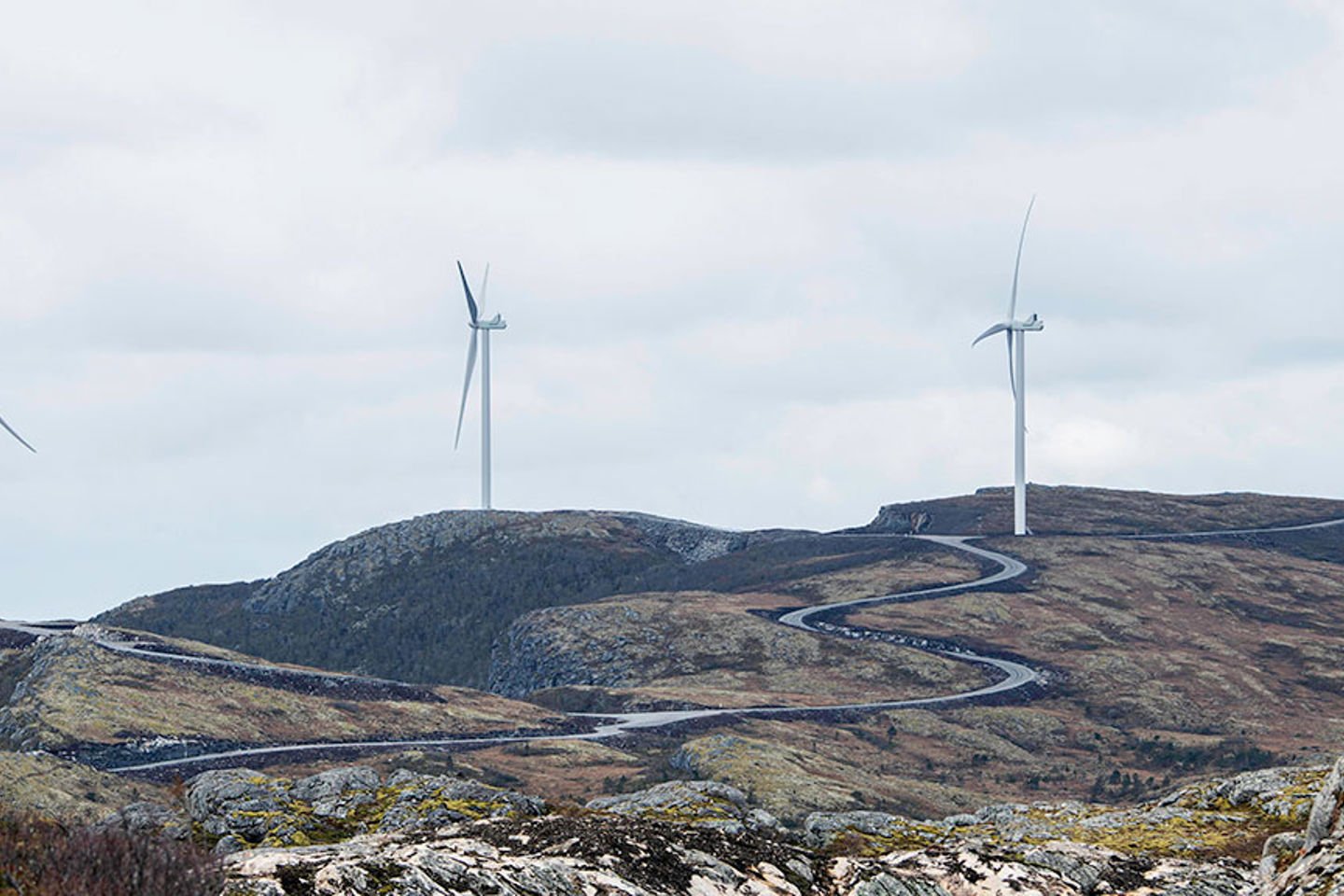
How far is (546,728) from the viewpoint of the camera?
14050cm

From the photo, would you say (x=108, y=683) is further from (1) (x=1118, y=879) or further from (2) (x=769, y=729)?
(1) (x=1118, y=879)

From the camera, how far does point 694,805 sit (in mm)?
52156

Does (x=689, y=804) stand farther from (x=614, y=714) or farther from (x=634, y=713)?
(x=614, y=714)

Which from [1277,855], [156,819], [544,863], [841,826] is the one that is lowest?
[841,826]

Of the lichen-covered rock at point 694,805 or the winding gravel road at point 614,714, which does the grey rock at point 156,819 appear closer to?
the lichen-covered rock at point 694,805

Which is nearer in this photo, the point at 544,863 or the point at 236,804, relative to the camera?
the point at 544,863

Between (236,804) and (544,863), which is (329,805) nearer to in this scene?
(236,804)

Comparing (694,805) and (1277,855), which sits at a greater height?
(1277,855)

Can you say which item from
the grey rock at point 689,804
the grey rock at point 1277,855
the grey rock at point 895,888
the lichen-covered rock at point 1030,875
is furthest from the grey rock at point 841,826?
the grey rock at point 1277,855

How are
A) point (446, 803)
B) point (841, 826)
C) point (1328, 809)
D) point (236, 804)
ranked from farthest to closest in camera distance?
1. point (236, 804)
2. point (841, 826)
3. point (446, 803)
4. point (1328, 809)

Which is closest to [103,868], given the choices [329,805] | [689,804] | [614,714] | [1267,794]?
[329,805]

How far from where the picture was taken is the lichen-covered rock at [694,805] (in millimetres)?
49938

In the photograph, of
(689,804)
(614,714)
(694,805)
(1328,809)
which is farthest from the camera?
(614,714)

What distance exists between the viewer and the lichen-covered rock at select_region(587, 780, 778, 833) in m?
49.9
